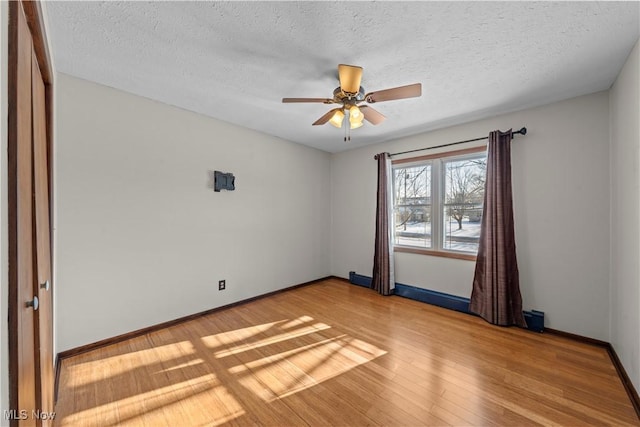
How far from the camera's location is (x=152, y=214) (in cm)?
266

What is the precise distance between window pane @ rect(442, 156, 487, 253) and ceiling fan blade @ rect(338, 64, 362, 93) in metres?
2.13

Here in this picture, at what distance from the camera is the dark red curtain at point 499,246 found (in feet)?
9.12

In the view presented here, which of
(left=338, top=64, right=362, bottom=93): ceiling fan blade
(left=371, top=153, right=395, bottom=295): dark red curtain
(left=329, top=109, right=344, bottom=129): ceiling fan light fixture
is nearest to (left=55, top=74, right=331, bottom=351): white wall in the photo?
(left=371, top=153, right=395, bottom=295): dark red curtain

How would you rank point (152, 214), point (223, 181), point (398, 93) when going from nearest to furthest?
point (398, 93), point (152, 214), point (223, 181)

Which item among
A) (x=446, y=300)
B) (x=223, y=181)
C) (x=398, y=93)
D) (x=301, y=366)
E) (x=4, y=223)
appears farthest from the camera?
(x=446, y=300)

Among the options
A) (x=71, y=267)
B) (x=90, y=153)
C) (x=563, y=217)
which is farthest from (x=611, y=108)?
(x=71, y=267)

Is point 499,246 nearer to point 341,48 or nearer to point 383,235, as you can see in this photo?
point 383,235

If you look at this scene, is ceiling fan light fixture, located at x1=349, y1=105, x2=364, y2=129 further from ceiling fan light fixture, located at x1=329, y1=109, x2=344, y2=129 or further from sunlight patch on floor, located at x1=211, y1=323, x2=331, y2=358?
sunlight patch on floor, located at x1=211, y1=323, x2=331, y2=358

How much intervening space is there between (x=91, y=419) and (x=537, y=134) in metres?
4.45

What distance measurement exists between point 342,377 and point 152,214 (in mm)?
2393

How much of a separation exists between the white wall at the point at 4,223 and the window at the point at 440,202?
3733 mm

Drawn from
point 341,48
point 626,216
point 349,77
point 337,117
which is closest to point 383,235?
point 337,117

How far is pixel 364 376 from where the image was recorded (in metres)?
1.96

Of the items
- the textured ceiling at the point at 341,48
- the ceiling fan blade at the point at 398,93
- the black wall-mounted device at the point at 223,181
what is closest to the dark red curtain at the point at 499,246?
the textured ceiling at the point at 341,48
